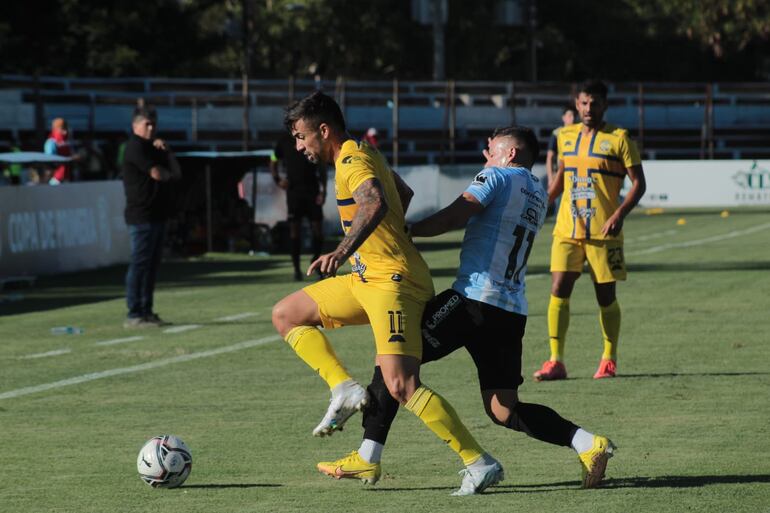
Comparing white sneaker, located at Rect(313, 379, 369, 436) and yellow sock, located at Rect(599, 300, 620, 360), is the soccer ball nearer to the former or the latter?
white sneaker, located at Rect(313, 379, 369, 436)

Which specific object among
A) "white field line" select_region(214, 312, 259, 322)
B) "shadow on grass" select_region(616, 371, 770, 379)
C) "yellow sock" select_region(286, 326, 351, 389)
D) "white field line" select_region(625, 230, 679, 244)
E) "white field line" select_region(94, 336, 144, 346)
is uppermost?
"yellow sock" select_region(286, 326, 351, 389)

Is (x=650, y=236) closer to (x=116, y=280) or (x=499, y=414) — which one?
(x=116, y=280)

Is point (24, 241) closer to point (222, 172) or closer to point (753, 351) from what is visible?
point (222, 172)

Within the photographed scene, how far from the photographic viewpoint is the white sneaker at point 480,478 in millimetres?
7645

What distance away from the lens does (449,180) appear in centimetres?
3472

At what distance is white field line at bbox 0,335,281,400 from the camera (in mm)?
11659

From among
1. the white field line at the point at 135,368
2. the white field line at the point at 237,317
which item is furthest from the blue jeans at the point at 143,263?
the white field line at the point at 135,368

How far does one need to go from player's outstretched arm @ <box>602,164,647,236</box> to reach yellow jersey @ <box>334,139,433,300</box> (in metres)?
4.08

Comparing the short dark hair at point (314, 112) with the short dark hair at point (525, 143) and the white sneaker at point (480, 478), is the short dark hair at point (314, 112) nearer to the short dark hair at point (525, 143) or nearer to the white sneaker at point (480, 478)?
the short dark hair at point (525, 143)

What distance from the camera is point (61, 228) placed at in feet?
76.1

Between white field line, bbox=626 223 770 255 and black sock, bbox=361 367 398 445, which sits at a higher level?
black sock, bbox=361 367 398 445

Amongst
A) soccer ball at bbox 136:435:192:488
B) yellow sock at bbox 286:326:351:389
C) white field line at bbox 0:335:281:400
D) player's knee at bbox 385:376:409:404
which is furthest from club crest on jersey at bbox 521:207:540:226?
white field line at bbox 0:335:281:400

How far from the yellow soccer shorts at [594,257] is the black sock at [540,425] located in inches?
157

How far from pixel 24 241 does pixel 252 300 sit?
180 inches
